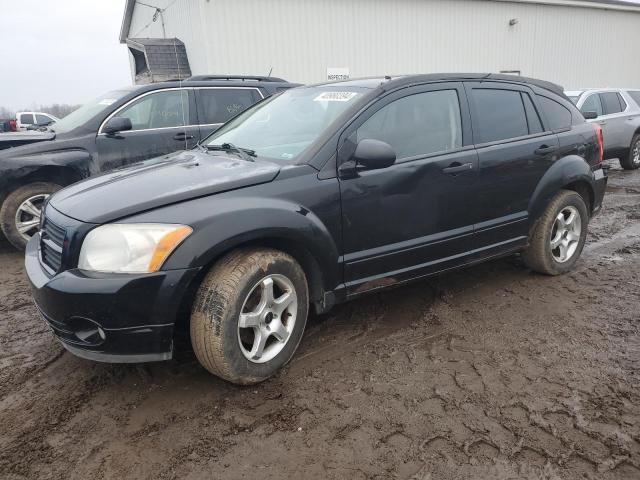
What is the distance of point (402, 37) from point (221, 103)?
11497 mm

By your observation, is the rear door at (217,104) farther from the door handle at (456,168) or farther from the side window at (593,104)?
the side window at (593,104)

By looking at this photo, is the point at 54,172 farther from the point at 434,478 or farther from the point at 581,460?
the point at 581,460

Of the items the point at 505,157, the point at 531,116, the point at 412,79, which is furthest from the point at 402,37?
the point at 412,79

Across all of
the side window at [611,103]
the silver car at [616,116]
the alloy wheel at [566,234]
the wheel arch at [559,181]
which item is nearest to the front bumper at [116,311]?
the wheel arch at [559,181]

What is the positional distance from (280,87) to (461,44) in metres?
12.8

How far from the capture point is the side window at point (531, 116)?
4059 millimetres

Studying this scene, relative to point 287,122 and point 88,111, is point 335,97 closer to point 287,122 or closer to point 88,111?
point 287,122

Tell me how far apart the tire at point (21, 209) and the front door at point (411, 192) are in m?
3.86

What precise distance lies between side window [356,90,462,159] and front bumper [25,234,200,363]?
152cm

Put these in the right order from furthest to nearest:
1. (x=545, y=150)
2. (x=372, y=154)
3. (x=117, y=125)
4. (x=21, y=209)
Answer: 1. (x=117, y=125)
2. (x=21, y=209)
3. (x=545, y=150)
4. (x=372, y=154)

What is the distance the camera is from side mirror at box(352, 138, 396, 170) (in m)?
2.87

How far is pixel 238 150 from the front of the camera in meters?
3.39

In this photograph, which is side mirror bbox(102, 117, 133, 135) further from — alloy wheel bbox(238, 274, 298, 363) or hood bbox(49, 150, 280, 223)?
alloy wheel bbox(238, 274, 298, 363)

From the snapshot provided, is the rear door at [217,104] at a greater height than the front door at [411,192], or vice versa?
the rear door at [217,104]
